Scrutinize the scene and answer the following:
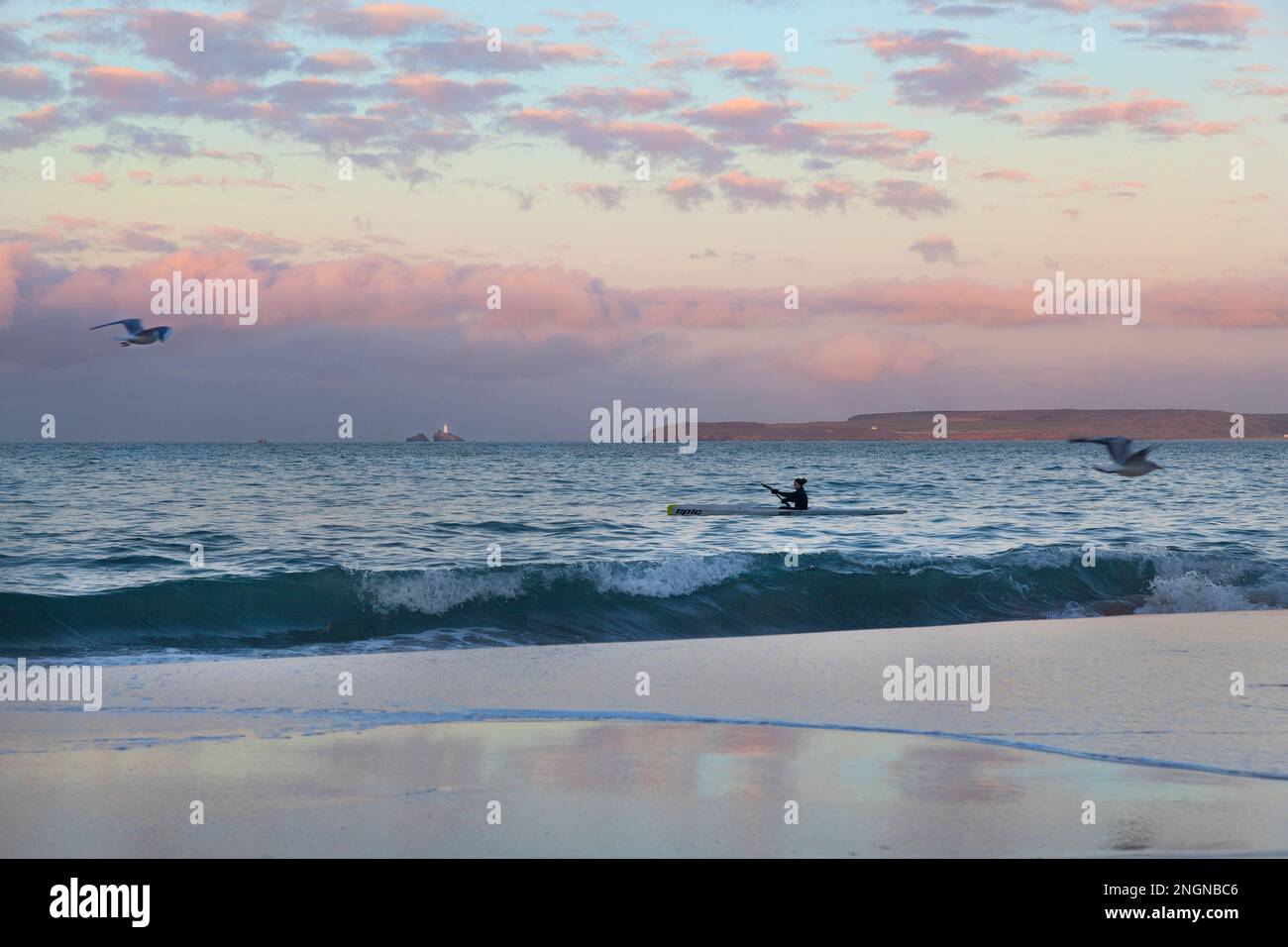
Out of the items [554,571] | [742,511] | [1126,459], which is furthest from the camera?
[742,511]

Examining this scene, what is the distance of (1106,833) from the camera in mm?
6684

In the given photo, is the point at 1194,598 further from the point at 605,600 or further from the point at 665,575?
the point at 605,600

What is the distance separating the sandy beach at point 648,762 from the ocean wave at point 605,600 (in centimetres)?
393

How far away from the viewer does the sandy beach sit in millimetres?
6648

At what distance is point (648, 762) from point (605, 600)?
37.5 feet

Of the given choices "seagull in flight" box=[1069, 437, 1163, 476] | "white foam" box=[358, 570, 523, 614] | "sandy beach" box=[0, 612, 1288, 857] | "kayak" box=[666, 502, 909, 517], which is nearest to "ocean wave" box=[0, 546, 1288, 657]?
"white foam" box=[358, 570, 523, 614]

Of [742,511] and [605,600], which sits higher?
[742,511]

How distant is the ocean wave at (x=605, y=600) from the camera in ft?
55.2

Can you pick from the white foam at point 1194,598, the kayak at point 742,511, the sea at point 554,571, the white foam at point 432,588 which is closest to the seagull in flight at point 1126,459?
the sea at point 554,571

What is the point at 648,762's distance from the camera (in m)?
8.34

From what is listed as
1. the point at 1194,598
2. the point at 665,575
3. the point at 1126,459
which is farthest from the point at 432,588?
the point at 1194,598

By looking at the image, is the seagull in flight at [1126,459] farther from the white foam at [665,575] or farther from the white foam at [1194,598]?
the white foam at [665,575]
